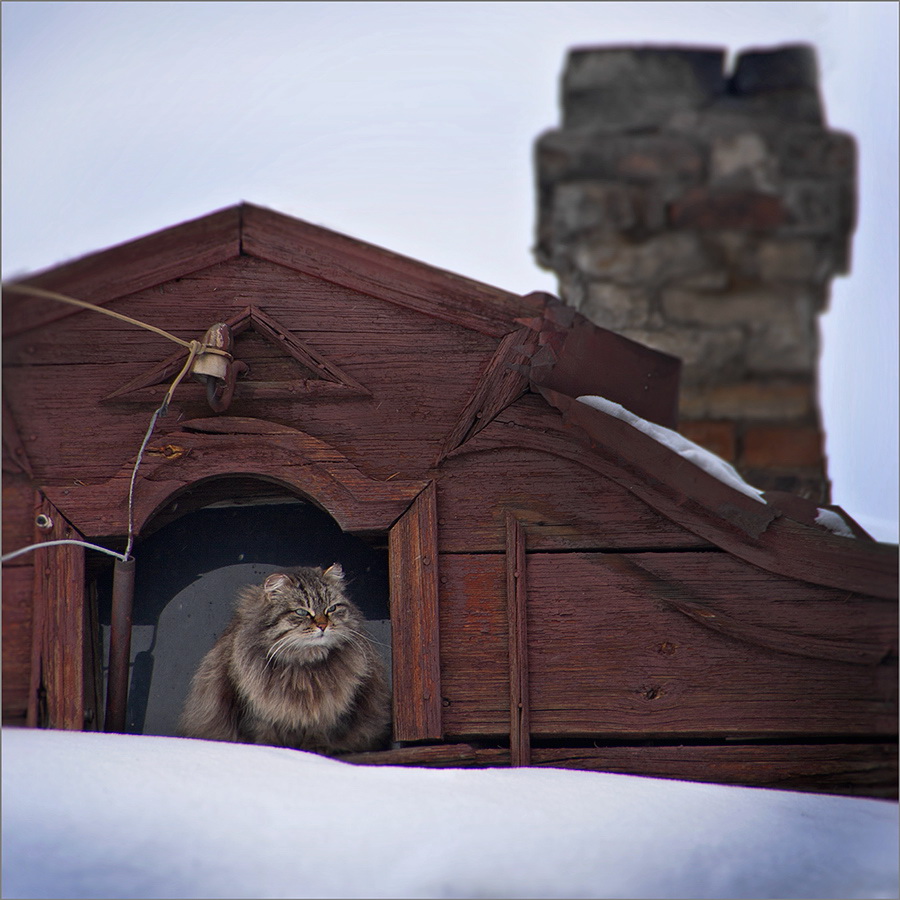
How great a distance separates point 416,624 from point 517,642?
24cm

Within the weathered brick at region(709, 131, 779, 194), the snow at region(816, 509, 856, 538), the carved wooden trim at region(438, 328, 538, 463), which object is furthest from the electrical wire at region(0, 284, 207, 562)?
the weathered brick at region(709, 131, 779, 194)

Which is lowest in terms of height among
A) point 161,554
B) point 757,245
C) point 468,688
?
point 468,688

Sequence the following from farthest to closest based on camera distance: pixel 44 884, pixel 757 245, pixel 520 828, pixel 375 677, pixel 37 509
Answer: pixel 757 245 → pixel 375 677 → pixel 37 509 → pixel 520 828 → pixel 44 884

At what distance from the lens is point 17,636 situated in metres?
2.04

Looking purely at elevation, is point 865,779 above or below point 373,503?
below

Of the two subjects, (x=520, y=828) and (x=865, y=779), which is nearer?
(x=520, y=828)

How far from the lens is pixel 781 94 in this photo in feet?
8.43

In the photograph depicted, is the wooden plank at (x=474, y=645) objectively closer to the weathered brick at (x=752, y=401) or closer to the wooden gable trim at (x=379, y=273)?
the wooden gable trim at (x=379, y=273)

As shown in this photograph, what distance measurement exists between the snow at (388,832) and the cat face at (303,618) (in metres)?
0.35

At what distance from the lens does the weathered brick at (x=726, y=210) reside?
105 inches

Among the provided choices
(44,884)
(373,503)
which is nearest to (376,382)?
(373,503)

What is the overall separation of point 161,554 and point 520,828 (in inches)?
53.8

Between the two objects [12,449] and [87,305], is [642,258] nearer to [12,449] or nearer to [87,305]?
[87,305]

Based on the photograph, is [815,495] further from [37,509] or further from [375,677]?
[37,509]
